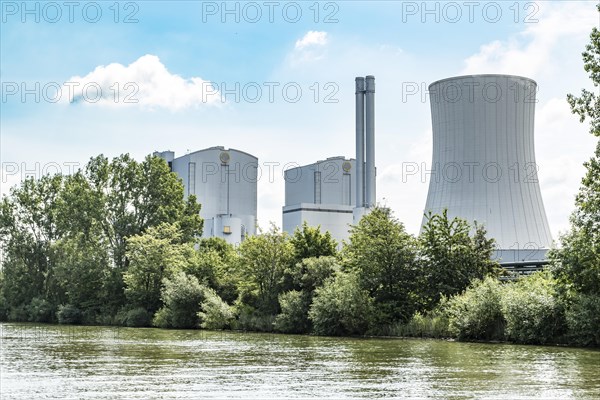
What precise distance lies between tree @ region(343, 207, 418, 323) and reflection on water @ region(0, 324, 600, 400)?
871 centimetres

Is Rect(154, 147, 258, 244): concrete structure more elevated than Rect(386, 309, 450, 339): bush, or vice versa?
Rect(154, 147, 258, 244): concrete structure

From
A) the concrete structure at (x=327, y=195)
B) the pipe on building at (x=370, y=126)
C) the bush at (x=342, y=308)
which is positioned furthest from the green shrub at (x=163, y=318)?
the concrete structure at (x=327, y=195)

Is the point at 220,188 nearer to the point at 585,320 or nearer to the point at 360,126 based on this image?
the point at 360,126

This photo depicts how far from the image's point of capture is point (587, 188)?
90.3ft

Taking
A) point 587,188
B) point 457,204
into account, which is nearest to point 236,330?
point 457,204

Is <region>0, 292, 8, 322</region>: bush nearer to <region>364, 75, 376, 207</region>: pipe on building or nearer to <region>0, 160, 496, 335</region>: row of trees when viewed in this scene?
<region>0, 160, 496, 335</region>: row of trees

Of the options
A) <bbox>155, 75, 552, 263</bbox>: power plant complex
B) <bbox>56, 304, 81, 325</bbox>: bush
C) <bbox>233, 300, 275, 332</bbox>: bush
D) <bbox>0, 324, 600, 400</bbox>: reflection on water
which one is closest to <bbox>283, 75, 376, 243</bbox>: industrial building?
<bbox>56, 304, 81, 325</bbox>: bush

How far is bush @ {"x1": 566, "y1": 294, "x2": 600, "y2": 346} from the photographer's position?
88.1 feet

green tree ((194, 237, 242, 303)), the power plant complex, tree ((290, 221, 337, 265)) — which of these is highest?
the power plant complex

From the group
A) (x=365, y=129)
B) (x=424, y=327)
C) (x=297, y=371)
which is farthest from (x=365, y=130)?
(x=297, y=371)

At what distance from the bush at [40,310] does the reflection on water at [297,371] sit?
3595cm

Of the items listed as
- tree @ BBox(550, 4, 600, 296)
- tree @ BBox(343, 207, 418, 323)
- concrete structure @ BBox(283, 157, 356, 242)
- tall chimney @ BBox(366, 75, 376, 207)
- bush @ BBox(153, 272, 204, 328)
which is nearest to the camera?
tree @ BBox(550, 4, 600, 296)

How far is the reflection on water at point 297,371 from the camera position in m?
14.4

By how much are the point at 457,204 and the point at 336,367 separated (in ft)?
90.2
